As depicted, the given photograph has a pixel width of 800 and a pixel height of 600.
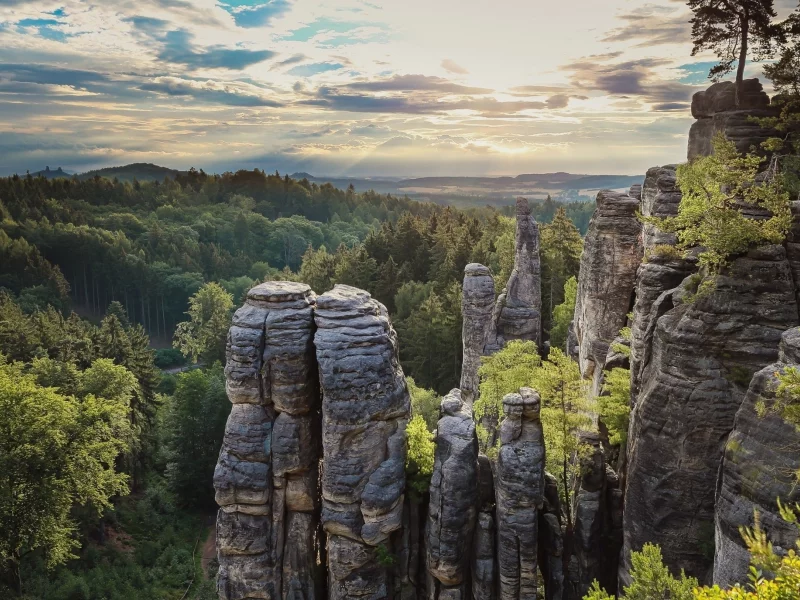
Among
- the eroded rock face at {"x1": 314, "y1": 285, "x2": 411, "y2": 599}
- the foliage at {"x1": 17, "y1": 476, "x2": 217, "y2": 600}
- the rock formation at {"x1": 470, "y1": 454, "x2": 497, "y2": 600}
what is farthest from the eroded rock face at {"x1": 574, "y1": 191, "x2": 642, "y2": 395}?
the foliage at {"x1": 17, "y1": 476, "x2": 217, "y2": 600}

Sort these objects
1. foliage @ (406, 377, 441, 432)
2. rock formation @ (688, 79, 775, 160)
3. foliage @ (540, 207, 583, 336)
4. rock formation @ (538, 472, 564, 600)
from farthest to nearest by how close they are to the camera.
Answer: foliage @ (540, 207, 583, 336) < foliage @ (406, 377, 441, 432) < rock formation @ (688, 79, 775, 160) < rock formation @ (538, 472, 564, 600)

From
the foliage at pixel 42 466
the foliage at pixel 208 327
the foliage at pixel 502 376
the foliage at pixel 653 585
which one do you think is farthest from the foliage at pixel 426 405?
the foliage at pixel 208 327

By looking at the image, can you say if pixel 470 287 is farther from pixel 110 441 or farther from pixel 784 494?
pixel 784 494

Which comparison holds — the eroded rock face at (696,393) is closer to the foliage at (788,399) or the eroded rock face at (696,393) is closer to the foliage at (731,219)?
the foliage at (731,219)

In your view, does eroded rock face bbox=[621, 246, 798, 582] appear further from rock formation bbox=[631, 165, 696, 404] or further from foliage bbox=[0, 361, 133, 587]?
foliage bbox=[0, 361, 133, 587]

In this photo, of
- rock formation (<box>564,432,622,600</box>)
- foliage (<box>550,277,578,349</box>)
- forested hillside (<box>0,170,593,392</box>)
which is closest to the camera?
rock formation (<box>564,432,622,600</box>)

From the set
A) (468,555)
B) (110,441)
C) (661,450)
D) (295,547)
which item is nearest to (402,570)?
(468,555)

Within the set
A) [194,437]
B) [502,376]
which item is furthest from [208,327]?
[502,376]

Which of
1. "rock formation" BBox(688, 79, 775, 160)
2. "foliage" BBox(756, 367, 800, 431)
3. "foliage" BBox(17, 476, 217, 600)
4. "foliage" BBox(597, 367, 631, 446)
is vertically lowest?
"foliage" BBox(17, 476, 217, 600)
